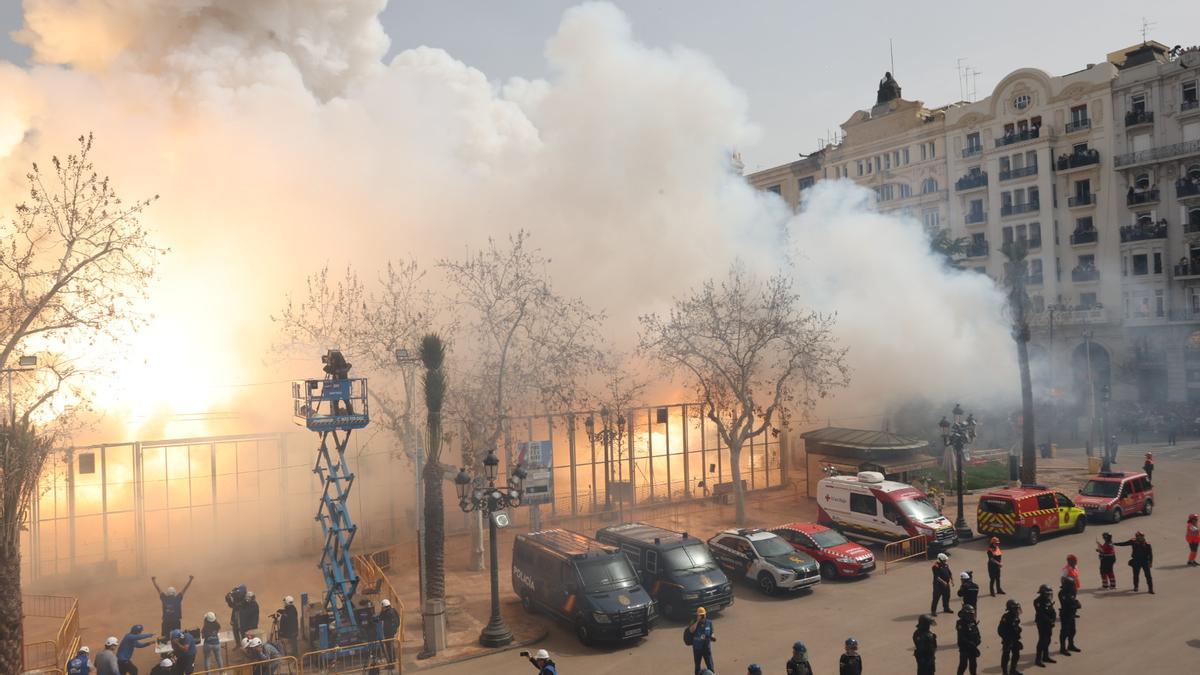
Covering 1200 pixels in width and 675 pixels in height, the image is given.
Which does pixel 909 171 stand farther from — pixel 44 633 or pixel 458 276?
pixel 44 633

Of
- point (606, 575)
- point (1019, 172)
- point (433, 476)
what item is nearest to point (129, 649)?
point (433, 476)

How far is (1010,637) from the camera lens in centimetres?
1313

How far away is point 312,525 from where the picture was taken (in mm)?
25734

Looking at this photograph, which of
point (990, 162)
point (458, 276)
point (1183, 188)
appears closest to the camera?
point (458, 276)

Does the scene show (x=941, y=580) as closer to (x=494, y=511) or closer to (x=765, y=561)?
(x=765, y=561)

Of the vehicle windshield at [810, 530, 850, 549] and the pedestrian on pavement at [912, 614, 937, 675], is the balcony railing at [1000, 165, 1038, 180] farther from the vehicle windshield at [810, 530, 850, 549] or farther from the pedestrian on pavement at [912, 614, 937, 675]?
the pedestrian on pavement at [912, 614, 937, 675]

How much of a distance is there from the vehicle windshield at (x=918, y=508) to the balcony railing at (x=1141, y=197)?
38.0 metres

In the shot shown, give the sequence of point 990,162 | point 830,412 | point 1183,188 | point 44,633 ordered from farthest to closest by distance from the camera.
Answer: point 990,162, point 1183,188, point 830,412, point 44,633

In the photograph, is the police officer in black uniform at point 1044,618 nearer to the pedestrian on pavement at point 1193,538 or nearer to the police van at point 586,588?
the police van at point 586,588

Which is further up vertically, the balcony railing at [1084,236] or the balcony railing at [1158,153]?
the balcony railing at [1158,153]

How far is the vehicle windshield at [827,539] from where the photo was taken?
2027cm

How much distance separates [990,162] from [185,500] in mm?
52709

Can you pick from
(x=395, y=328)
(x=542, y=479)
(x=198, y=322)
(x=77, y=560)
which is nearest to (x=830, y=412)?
(x=542, y=479)

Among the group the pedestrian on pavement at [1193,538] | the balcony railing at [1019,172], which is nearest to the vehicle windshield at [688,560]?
the pedestrian on pavement at [1193,538]
